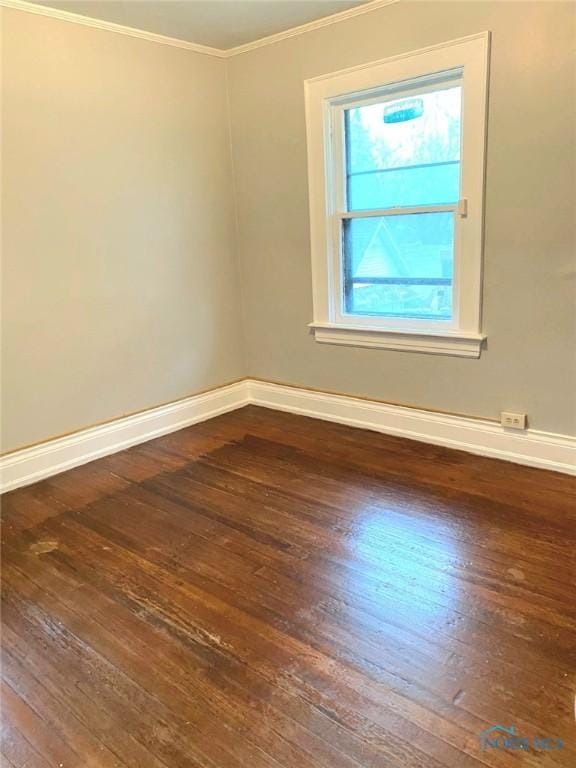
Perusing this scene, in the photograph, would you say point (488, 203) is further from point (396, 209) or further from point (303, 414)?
point (303, 414)

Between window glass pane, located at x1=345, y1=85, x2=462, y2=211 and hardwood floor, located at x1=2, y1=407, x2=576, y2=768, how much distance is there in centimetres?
150

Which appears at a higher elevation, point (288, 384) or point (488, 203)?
point (488, 203)

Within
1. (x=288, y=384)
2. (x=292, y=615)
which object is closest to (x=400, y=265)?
(x=288, y=384)

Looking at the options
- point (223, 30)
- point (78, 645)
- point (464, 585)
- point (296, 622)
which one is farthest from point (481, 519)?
point (223, 30)

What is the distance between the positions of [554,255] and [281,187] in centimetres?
177

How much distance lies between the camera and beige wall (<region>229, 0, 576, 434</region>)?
2.66m

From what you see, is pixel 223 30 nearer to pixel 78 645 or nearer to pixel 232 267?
pixel 232 267

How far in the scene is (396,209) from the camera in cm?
328

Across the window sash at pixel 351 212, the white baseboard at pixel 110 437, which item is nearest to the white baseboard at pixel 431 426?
the white baseboard at pixel 110 437

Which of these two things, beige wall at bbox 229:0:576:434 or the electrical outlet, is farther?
the electrical outlet

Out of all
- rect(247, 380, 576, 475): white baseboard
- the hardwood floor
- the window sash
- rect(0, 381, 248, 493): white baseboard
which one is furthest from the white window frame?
rect(0, 381, 248, 493): white baseboard

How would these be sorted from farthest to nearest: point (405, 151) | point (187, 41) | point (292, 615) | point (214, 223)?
point (214, 223) → point (187, 41) → point (405, 151) → point (292, 615)

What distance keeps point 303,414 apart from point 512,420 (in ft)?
4.76

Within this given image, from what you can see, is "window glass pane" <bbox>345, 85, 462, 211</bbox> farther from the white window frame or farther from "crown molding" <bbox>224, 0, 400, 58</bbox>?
"crown molding" <bbox>224, 0, 400, 58</bbox>
